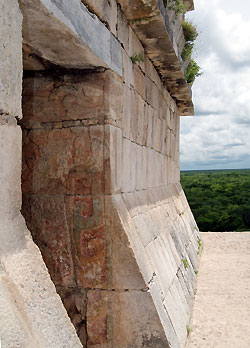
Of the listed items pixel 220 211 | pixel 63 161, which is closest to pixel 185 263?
pixel 63 161

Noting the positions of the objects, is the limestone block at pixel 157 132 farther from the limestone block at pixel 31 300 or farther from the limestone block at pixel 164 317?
the limestone block at pixel 31 300

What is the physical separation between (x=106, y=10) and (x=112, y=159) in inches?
49.0

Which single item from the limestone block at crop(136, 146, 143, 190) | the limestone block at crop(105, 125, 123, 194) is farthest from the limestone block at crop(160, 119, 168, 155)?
Answer: the limestone block at crop(105, 125, 123, 194)

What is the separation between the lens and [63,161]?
322 cm

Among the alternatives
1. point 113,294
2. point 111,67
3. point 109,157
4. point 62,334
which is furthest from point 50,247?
point 111,67

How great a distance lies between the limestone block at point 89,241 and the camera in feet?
10.2

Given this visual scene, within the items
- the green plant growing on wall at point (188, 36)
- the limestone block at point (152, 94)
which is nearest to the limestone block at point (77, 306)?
the limestone block at point (152, 94)

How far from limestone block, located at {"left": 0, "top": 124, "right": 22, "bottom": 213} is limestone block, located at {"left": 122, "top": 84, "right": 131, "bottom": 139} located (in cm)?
158

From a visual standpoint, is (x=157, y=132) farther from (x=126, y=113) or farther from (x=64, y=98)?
(x=64, y=98)

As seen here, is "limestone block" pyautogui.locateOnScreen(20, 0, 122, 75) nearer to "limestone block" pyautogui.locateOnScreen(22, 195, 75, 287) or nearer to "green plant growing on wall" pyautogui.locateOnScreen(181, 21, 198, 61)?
"limestone block" pyautogui.locateOnScreen(22, 195, 75, 287)

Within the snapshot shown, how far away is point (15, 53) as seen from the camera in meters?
1.96

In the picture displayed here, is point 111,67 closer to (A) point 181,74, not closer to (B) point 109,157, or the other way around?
(B) point 109,157

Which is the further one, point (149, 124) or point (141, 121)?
point (149, 124)

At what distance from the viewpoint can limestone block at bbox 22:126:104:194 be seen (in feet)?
10.2
